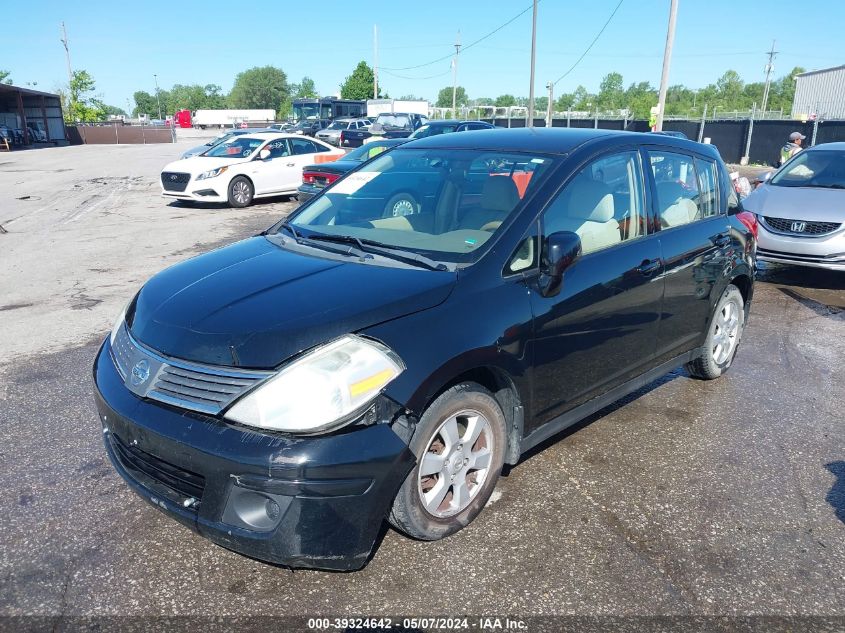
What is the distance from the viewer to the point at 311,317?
2650 millimetres

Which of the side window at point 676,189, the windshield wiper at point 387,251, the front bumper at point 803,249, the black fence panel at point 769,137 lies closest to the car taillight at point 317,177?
the front bumper at point 803,249

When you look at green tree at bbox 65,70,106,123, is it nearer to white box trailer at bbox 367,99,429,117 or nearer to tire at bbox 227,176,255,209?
white box trailer at bbox 367,99,429,117

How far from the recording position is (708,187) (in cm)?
472

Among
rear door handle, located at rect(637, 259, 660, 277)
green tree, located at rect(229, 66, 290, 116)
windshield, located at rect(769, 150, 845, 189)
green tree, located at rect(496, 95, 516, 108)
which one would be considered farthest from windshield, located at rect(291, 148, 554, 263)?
green tree, located at rect(229, 66, 290, 116)

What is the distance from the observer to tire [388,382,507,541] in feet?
Result: 8.91

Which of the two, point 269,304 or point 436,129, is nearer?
point 269,304

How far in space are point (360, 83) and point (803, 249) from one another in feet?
262

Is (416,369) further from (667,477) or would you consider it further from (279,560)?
(667,477)

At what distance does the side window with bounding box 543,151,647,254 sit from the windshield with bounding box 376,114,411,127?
26625mm

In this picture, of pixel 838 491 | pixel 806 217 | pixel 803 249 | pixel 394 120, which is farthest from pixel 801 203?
pixel 394 120

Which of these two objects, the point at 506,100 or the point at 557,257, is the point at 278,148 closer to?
the point at 557,257

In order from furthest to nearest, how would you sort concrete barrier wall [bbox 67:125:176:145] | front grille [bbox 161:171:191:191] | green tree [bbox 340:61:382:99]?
A: green tree [bbox 340:61:382:99] → concrete barrier wall [bbox 67:125:176:145] → front grille [bbox 161:171:191:191]

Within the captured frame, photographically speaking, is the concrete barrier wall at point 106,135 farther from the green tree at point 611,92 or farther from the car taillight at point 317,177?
the green tree at point 611,92

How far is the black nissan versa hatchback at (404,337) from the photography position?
8.00ft
